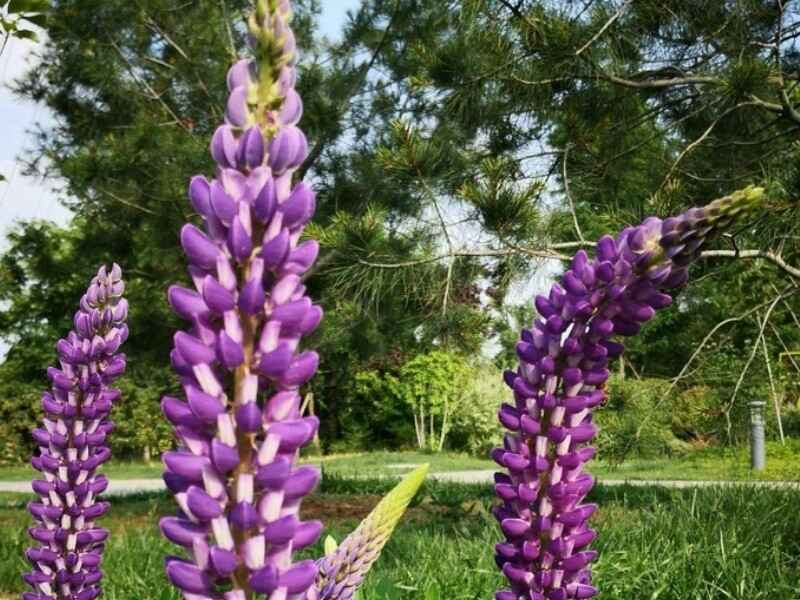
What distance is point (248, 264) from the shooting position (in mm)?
753

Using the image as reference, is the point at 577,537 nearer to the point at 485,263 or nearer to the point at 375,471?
the point at 485,263

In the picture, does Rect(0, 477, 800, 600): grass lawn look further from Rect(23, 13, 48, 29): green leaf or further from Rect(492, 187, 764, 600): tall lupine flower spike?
Rect(23, 13, 48, 29): green leaf

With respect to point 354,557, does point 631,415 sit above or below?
above

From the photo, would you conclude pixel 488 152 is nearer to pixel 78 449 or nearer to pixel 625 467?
pixel 78 449

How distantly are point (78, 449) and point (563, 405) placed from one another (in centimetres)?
100

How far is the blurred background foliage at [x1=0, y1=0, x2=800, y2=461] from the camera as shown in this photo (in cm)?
677

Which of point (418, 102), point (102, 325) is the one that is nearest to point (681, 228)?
point (102, 325)

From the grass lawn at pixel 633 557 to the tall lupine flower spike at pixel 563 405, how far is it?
24.3 inches

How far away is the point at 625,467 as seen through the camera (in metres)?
20.5

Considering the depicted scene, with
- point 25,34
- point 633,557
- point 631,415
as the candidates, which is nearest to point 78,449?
point 25,34

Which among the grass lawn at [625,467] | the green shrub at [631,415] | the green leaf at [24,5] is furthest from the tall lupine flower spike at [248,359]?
the grass lawn at [625,467]

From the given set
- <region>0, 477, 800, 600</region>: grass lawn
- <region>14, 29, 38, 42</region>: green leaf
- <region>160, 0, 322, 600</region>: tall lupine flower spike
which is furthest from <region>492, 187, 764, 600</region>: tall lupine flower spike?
<region>14, 29, 38, 42</region>: green leaf

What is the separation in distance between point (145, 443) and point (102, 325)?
79.3 feet

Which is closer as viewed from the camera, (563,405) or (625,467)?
(563,405)
